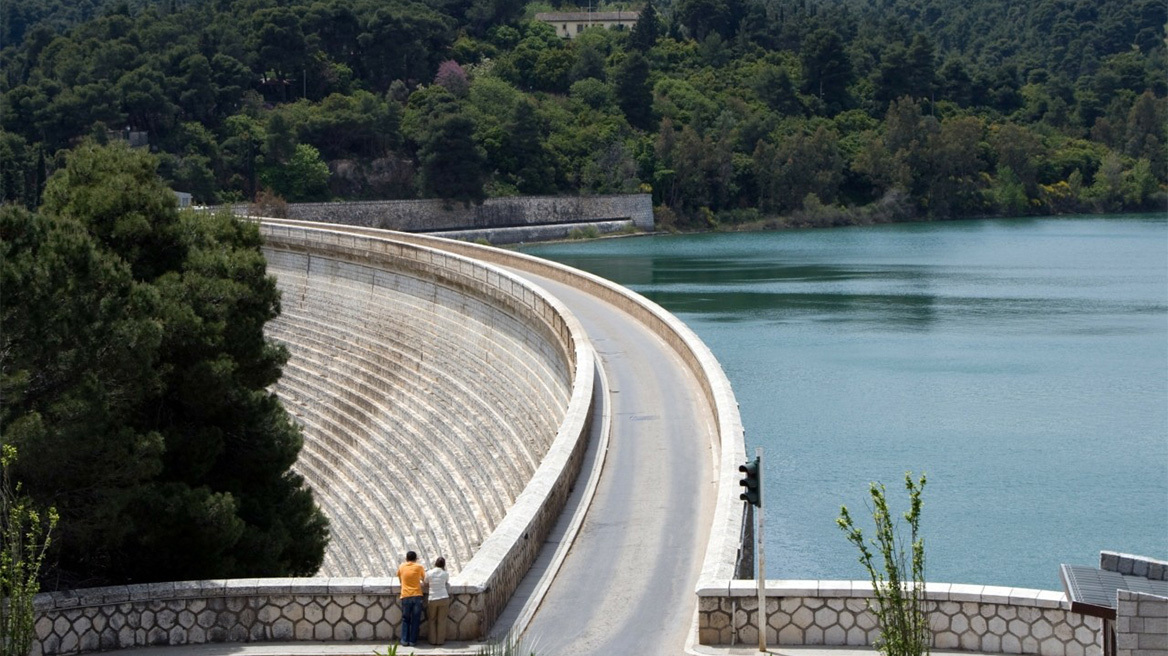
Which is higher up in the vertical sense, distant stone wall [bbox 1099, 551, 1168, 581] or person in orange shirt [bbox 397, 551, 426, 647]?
distant stone wall [bbox 1099, 551, 1168, 581]

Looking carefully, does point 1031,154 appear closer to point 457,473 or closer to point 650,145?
point 650,145

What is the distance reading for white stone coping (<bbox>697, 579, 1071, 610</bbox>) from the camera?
13.7 m

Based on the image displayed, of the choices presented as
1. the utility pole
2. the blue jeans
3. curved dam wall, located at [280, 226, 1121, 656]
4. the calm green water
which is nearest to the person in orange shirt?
the blue jeans

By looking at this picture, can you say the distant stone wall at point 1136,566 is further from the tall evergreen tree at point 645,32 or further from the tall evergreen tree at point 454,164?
the tall evergreen tree at point 645,32

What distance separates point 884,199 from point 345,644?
122m

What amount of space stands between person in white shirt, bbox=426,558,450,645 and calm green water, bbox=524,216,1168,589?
15.7m

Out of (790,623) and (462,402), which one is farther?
(462,402)

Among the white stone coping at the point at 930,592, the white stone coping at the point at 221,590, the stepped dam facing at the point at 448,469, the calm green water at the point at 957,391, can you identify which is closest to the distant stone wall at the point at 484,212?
the calm green water at the point at 957,391

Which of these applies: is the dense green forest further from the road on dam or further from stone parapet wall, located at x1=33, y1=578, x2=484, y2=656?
stone parapet wall, located at x1=33, y1=578, x2=484, y2=656

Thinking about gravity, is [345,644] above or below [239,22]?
below

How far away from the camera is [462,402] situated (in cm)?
3572

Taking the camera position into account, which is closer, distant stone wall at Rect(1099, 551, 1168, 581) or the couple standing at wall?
distant stone wall at Rect(1099, 551, 1168, 581)

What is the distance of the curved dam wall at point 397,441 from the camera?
15312 mm

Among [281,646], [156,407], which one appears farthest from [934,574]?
[281,646]
